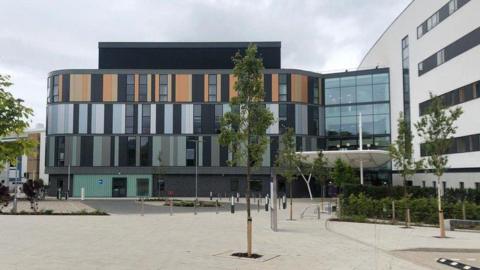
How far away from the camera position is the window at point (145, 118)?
217 ft

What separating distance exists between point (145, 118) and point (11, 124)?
5967 cm

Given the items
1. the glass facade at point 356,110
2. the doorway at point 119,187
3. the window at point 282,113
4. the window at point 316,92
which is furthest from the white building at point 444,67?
the doorway at point 119,187

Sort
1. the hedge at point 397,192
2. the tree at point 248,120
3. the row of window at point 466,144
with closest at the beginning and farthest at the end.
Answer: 1. the tree at point 248,120
2. the hedge at point 397,192
3. the row of window at point 466,144

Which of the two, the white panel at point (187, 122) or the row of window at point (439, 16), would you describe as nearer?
the row of window at point (439, 16)

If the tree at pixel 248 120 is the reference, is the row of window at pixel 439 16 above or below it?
above

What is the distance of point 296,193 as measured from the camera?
64.2m

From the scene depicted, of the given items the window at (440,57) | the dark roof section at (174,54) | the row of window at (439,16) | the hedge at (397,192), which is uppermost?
the dark roof section at (174,54)

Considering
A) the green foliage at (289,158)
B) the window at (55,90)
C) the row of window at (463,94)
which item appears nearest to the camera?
the green foliage at (289,158)

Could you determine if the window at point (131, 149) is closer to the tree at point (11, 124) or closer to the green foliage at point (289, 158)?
the green foliage at point (289, 158)

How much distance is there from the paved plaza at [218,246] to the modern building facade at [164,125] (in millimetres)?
40439

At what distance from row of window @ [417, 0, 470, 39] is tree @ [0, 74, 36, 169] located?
134 feet

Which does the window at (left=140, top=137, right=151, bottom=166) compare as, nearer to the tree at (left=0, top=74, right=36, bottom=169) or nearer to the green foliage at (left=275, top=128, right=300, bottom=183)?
the green foliage at (left=275, top=128, right=300, bottom=183)

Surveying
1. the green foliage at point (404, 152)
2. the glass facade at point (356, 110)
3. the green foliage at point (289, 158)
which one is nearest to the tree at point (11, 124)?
the green foliage at point (289, 158)

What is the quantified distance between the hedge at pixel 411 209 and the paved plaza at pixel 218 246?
2.35 metres
